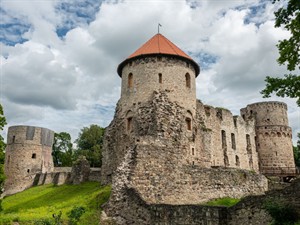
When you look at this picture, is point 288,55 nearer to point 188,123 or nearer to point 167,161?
point 167,161

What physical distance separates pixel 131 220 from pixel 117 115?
38.8ft

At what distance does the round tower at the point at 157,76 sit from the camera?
25.2m

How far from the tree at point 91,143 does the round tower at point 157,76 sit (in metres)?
32.6

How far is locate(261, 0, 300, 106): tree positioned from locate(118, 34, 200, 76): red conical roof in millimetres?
14755

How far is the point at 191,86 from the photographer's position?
2669 centimetres

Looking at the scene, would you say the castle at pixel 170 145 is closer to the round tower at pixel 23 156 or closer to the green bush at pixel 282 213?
the green bush at pixel 282 213

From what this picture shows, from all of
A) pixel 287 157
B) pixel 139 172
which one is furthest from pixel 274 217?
pixel 287 157

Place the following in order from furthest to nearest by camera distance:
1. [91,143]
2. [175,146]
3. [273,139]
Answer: [91,143] → [273,139] → [175,146]

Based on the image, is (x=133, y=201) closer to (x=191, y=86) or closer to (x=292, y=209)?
(x=292, y=209)

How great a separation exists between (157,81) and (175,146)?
5.44 metres

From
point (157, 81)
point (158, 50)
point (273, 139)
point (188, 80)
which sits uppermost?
point (158, 50)

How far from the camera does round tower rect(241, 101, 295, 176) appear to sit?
41406 mm

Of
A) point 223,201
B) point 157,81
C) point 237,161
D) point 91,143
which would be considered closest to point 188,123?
point 157,81

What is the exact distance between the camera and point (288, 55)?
11.1 metres
